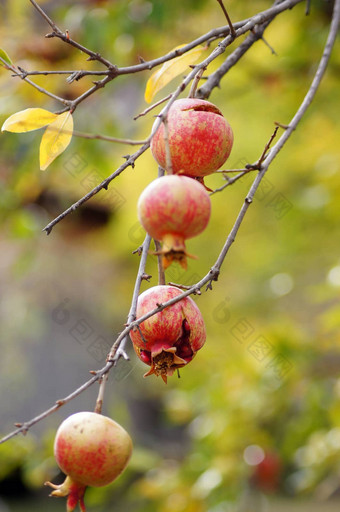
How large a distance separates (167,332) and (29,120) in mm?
240

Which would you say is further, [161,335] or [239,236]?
[239,236]

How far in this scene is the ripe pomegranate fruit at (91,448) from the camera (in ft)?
1.73

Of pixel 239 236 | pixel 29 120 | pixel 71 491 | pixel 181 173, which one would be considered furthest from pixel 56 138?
pixel 239 236

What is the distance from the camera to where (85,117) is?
1669mm

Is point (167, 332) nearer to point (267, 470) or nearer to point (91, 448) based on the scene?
point (91, 448)

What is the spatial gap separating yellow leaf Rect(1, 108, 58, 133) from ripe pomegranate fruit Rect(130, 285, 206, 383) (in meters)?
0.19

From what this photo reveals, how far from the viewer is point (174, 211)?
0.44 meters

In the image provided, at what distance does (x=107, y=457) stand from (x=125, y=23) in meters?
1.27

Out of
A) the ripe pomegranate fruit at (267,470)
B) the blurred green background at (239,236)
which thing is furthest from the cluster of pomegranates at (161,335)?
the ripe pomegranate fruit at (267,470)

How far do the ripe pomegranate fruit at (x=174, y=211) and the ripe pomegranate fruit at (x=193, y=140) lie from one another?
83mm

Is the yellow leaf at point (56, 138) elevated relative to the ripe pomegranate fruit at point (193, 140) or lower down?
elevated

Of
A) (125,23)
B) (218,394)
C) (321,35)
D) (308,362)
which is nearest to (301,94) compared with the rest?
(321,35)

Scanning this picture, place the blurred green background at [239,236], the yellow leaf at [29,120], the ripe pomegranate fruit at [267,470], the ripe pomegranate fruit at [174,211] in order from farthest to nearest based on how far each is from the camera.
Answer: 1. the ripe pomegranate fruit at [267,470]
2. the blurred green background at [239,236]
3. the yellow leaf at [29,120]
4. the ripe pomegranate fruit at [174,211]

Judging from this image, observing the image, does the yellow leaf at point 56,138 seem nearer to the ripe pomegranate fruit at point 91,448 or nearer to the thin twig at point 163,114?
the thin twig at point 163,114
